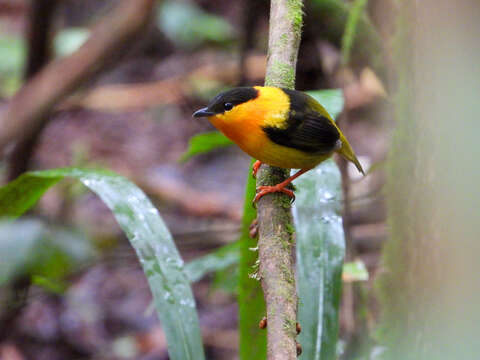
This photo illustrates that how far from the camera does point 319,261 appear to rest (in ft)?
7.35

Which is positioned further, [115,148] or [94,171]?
[115,148]

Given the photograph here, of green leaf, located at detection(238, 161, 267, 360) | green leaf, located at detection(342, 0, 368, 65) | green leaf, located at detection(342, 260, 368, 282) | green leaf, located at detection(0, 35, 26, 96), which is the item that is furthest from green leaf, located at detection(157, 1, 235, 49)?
green leaf, located at detection(238, 161, 267, 360)

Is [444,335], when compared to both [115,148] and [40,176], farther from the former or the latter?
[115,148]

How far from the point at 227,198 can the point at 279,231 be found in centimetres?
397

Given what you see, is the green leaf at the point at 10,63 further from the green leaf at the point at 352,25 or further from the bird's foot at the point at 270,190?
the bird's foot at the point at 270,190

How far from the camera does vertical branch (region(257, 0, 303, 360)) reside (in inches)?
61.9

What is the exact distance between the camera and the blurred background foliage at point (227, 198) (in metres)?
1.01

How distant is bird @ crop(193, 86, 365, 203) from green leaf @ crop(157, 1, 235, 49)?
476cm

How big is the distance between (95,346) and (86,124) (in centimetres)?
323

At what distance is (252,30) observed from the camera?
487 cm

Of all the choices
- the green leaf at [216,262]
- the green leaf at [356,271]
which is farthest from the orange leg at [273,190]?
the green leaf at [216,262]

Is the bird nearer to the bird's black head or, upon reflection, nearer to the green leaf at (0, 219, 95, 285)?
the bird's black head

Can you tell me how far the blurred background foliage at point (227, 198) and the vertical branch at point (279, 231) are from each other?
17cm

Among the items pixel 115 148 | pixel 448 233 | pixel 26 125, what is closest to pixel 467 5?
pixel 448 233
